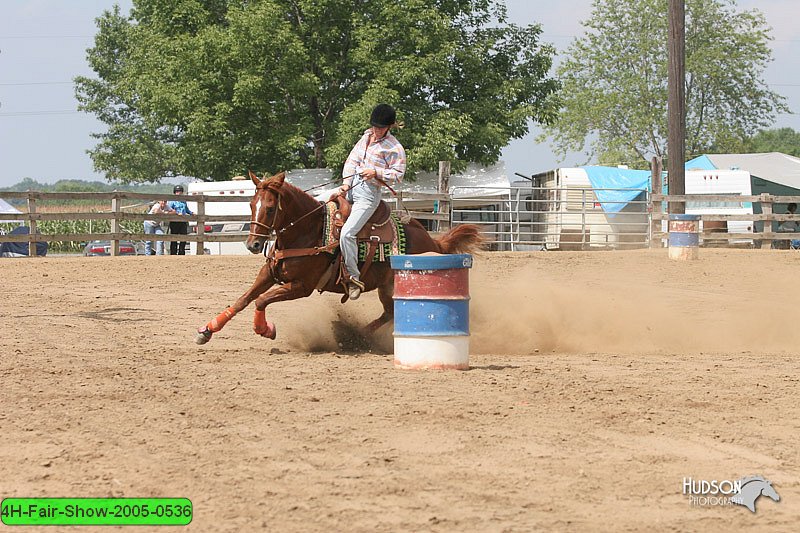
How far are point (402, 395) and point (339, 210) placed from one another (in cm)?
367

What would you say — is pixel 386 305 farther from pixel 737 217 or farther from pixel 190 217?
pixel 737 217

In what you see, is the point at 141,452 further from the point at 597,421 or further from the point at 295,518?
the point at 597,421

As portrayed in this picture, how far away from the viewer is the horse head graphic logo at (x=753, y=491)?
4895mm

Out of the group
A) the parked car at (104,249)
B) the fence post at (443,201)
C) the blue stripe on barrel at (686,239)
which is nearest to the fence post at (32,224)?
the fence post at (443,201)

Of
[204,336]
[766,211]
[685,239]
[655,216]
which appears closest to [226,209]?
[655,216]

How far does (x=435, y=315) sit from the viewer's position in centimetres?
871

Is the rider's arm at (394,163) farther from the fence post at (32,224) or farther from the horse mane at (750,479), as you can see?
the fence post at (32,224)

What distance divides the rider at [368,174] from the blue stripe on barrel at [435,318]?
1.87 metres

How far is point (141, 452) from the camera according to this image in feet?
18.5

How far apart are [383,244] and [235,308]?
1.77 metres

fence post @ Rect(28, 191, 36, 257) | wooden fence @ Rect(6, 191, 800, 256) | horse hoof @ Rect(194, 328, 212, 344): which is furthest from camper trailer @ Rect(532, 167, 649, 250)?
horse hoof @ Rect(194, 328, 212, 344)

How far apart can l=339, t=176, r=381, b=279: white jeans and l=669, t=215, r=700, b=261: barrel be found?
45.0ft

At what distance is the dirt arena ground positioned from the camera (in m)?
4.80

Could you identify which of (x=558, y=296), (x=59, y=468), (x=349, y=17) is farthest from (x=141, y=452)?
(x=349, y=17)
